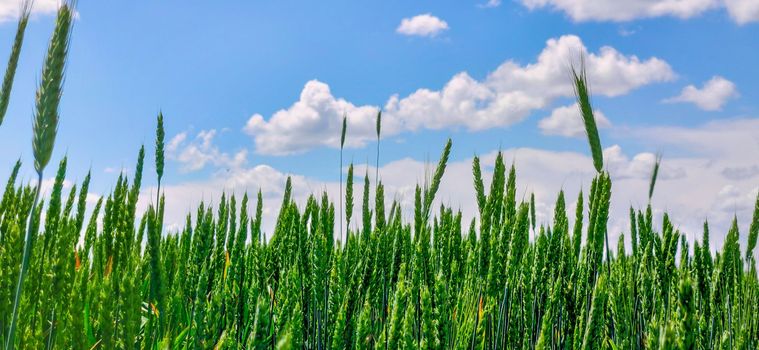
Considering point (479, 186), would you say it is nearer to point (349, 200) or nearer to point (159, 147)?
point (349, 200)

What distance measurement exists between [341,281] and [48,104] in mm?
1060

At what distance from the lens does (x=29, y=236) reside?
1.06 m

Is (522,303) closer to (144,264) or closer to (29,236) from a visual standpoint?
(144,264)

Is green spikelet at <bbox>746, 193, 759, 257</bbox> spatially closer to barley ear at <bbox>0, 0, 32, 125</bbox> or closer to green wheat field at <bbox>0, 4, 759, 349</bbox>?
green wheat field at <bbox>0, 4, 759, 349</bbox>

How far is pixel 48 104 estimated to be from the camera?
1.16 meters

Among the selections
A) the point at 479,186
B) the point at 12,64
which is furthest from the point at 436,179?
the point at 12,64

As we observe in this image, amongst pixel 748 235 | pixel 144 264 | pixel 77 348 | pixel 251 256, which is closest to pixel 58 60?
pixel 77 348

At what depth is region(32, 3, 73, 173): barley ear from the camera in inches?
44.1

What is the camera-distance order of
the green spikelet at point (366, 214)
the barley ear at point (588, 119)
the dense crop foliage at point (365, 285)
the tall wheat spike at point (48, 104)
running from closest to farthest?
the tall wheat spike at point (48, 104) → the dense crop foliage at point (365, 285) → the barley ear at point (588, 119) → the green spikelet at point (366, 214)

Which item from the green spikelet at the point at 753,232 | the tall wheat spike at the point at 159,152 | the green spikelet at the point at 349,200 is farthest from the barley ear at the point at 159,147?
the green spikelet at the point at 753,232

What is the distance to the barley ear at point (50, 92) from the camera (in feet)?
3.67

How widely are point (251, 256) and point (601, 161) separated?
5.03ft

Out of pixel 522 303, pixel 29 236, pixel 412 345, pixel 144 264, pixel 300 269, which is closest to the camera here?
pixel 29 236

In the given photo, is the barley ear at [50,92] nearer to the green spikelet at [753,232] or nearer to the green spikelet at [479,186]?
the green spikelet at [479,186]
